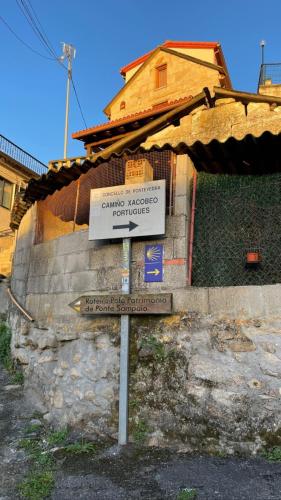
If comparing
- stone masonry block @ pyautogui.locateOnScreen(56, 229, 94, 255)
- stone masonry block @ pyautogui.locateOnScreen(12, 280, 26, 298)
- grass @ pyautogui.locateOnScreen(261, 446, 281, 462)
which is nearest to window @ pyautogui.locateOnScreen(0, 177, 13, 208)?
stone masonry block @ pyautogui.locateOnScreen(12, 280, 26, 298)

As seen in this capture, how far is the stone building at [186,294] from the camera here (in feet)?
13.5

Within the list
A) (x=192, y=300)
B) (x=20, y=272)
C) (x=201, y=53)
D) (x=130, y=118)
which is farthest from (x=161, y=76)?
(x=192, y=300)

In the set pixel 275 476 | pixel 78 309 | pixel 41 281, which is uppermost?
pixel 41 281

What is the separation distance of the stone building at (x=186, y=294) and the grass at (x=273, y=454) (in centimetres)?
9

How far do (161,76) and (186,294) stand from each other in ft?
47.0

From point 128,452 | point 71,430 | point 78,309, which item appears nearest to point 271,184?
point 78,309

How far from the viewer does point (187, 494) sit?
335 centimetres

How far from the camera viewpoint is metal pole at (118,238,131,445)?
174 inches

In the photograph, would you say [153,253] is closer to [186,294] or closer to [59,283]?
[186,294]

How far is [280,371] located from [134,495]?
1831mm

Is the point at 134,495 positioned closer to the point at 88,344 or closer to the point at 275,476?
the point at 275,476

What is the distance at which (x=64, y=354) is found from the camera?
539 cm

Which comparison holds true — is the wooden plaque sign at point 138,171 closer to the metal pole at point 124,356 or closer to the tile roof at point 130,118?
the metal pole at point 124,356

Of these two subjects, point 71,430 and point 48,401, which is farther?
point 48,401
